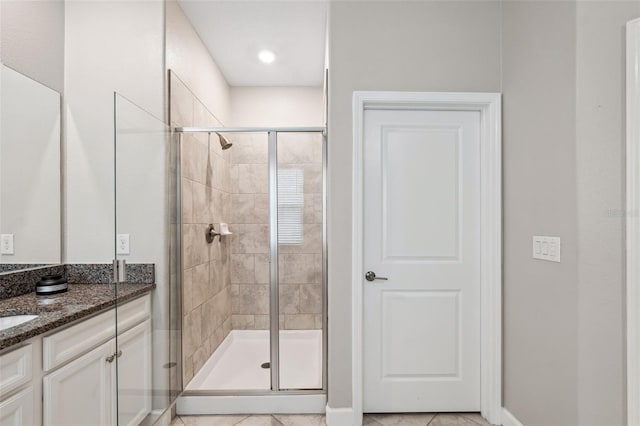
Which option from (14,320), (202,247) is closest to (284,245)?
(202,247)

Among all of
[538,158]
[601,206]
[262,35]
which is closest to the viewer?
[601,206]

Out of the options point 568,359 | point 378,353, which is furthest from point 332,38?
point 568,359

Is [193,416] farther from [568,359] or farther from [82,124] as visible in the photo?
[568,359]

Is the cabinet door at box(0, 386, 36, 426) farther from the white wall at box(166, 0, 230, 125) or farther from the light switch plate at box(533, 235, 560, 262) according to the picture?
the light switch plate at box(533, 235, 560, 262)

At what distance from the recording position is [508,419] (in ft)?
6.79

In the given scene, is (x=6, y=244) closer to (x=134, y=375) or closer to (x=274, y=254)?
(x=134, y=375)

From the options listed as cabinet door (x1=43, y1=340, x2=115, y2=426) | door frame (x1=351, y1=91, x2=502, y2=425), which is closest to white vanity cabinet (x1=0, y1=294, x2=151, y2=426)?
cabinet door (x1=43, y1=340, x2=115, y2=426)

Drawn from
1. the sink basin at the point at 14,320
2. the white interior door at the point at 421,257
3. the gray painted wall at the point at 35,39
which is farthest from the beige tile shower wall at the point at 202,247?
the white interior door at the point at 421,257

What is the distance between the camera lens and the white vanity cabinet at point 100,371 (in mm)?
1461

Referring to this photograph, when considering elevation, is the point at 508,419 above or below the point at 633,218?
below

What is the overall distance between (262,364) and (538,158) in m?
2.10

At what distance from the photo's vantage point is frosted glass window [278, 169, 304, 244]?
2350 millimetres

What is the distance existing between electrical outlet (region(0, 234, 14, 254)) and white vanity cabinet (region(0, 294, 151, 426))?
615 mm

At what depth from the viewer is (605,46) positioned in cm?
145
